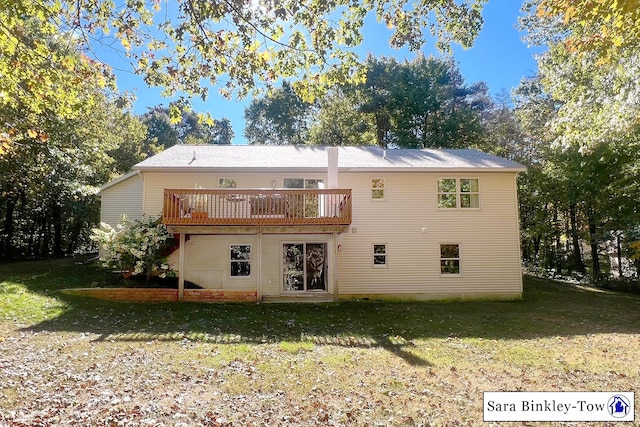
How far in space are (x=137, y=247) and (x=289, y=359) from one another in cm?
833

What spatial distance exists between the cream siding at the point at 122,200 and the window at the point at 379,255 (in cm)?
1127

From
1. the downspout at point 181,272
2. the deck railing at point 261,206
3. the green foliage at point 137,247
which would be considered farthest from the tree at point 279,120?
the downspout at point 181,272

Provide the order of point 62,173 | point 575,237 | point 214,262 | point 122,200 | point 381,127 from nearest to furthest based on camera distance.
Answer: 1. point 214,262
2. point 122,200
3. point 62,173
4. point 575,237
5. point 381,127

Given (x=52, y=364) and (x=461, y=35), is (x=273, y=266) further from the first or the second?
(x=461, y=35)

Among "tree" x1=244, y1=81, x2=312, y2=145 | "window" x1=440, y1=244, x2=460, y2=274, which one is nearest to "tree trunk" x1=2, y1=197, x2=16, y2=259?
"tree" x1=244, y1=81, x2=312, y2=145

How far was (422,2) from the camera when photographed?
5258 mm

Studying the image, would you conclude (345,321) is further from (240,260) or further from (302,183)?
(302,183)

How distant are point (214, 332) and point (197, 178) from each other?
7.35m

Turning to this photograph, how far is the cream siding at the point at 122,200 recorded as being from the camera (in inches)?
711

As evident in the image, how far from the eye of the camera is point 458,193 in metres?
15.6

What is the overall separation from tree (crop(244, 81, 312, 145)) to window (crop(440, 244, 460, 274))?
24.8m

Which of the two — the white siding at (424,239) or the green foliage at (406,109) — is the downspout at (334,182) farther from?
the green foliage at (406,109)

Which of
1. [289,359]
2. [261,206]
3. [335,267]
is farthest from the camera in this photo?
[335,267]

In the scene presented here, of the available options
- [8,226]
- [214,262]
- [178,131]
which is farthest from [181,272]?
[178,131]
